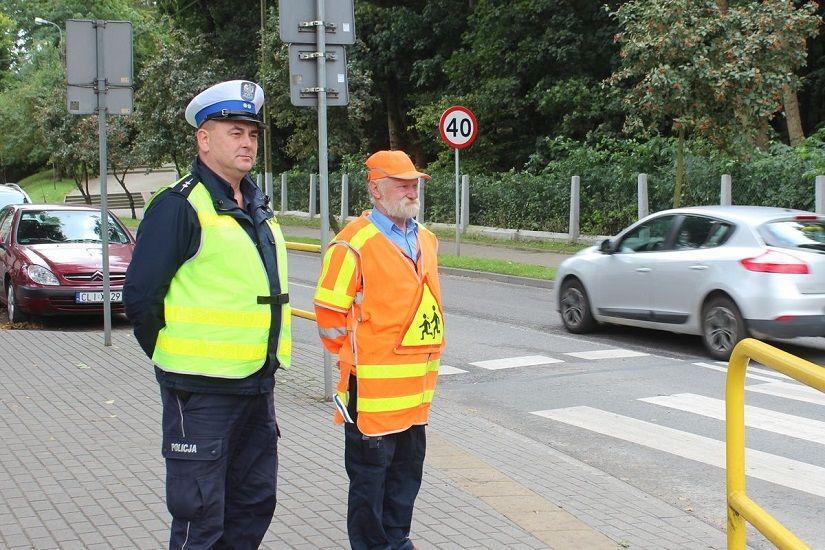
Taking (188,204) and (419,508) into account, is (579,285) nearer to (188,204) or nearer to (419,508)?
(419,508)

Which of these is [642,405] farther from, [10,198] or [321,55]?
[10,198]

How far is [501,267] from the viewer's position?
66.6 feet

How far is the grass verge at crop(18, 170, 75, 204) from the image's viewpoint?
212 feet

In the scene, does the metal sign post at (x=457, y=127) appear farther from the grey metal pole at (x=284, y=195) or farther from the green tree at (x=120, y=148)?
the green tree at (x=120, y=148)

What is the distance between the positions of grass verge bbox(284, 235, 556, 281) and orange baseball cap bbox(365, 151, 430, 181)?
1395cm

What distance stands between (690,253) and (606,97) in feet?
76.0

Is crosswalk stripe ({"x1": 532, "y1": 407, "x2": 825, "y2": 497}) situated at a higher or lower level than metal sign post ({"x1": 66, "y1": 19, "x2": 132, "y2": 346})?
lower

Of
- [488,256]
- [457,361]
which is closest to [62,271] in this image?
[457,361]

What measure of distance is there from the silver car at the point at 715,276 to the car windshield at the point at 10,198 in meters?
13.3

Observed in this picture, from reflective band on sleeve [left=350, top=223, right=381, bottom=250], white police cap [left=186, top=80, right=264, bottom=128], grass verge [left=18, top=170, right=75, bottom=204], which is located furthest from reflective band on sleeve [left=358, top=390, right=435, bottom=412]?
grass verge [left=18, top=170, right=75, bottom=204]

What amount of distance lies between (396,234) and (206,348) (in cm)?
117

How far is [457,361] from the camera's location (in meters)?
11.0

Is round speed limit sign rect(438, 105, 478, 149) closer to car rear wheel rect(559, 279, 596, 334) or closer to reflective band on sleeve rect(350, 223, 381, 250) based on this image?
car rear wheel rect(559, 279, 596, 334)

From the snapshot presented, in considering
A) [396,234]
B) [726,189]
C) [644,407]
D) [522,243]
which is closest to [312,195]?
[522,243]
